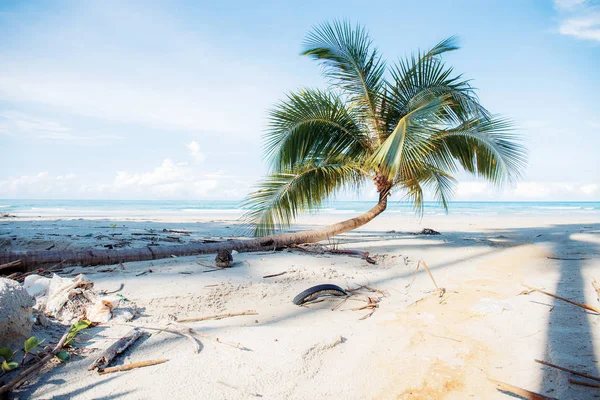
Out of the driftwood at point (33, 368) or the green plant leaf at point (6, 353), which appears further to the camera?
the green plant leaf at point (6, 353)

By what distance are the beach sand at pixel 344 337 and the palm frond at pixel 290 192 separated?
2.04m

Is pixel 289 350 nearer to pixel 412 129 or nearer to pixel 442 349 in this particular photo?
pixel 442 349

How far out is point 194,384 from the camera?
5.57 feet

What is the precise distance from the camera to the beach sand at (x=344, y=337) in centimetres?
171

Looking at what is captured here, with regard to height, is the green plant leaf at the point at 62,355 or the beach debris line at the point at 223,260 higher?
the beach debris line at the point at 223,260

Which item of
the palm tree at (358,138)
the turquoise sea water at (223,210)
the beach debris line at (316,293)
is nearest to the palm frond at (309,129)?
the palm tree at (358,138)

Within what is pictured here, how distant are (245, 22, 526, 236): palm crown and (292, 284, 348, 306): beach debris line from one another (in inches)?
122

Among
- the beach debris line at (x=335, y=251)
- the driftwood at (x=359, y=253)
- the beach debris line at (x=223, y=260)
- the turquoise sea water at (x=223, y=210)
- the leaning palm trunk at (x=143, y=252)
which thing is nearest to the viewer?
the leaning palm trunk at (x=143, y=252)

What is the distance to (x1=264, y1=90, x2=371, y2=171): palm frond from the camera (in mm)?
6309

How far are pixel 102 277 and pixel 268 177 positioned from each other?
3.40 meters

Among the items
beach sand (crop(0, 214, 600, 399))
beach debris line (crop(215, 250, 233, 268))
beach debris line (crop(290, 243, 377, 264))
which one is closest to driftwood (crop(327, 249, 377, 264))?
beach debris line (crop(290, 243, 377, 264))

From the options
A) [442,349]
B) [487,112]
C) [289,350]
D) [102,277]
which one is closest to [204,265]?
[102,277]

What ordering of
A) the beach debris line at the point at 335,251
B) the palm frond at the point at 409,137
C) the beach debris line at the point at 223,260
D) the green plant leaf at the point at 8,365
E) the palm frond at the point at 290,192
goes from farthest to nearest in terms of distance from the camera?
the palm frond at the point at 290,192 < the palm frond at the point at 409,137 < the beach debris line at the point at 335,251 < the beach debris line at the point at 223,260 < the green plant leaf at the point at 8,365

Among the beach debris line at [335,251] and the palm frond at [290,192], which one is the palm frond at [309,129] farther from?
the beach debris line at [335,251]
